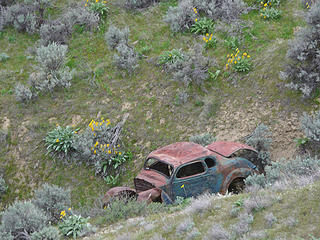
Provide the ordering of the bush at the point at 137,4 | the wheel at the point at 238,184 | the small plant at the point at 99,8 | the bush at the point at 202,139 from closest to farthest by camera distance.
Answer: the wheel at the point at 238,184 → the bush at the point at 202,139 → the small plant at the point at 99,8 → the bush at the point at 137,4

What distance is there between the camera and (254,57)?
14.5 metres

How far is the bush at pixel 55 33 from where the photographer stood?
18.2 m

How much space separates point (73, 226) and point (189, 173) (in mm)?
3194

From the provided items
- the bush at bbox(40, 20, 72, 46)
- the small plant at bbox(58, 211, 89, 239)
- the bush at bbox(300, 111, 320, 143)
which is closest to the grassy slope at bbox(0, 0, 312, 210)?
the bush at bbox(40, 20, 72, 46)

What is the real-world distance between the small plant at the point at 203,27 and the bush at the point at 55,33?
6.32 meters

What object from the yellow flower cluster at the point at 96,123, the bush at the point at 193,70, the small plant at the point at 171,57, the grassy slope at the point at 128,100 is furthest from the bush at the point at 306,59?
the yellow flower cluster at the point at 96,123

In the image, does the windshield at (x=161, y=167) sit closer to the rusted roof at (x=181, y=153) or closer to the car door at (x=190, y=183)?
the rusted roof at (x=181, y=153)

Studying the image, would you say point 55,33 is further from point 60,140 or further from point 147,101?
point 60,140

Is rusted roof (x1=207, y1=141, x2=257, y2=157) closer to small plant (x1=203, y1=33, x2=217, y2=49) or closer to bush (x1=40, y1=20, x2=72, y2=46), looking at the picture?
small plant (x1=203, y1=33, x2=217, y2=49)

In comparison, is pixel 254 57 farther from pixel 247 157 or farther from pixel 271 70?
pixel 247 157

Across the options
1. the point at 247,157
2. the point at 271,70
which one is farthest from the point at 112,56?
the point at 247,157

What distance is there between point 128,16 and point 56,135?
828 centimetres

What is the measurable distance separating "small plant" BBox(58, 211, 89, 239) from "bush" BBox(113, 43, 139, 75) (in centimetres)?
843

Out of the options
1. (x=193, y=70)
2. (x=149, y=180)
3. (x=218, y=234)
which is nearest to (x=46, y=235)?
(x=149, y=180)
